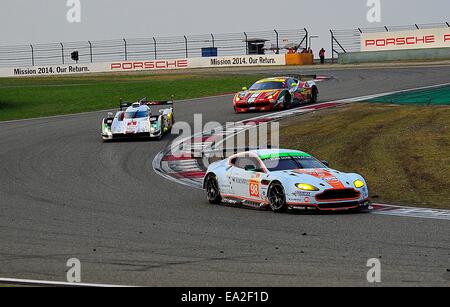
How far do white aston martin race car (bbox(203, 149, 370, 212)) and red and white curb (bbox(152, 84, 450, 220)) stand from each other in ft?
2.27

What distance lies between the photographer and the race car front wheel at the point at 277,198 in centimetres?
1644

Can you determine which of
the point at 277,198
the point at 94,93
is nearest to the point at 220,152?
the point at 277,198

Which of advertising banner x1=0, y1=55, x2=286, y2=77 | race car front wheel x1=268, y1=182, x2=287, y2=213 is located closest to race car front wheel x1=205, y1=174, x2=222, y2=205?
race car front wheel x1=268, y1=182, x2=287, y2=213

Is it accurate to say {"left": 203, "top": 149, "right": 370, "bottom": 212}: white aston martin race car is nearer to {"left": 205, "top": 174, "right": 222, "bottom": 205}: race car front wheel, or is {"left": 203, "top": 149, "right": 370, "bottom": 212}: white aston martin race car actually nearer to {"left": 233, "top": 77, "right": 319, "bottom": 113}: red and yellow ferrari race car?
{"left": 205, "top": 174, "right": 222, "bottom": 205}: race car front wheel

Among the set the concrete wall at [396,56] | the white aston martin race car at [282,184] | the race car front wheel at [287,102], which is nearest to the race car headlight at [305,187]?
the white aston martin race car at [282,184]

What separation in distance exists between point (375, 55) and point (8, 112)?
25.6m

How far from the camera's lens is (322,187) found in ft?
53.0

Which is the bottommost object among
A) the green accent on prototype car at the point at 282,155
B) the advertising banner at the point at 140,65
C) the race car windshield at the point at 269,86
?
the green accent on prototype car at the point at 282,155

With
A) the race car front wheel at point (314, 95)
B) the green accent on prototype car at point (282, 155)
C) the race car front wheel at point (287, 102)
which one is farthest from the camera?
the race car front wheel at point (314, 95)

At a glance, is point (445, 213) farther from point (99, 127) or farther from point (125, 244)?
point (99, 127)

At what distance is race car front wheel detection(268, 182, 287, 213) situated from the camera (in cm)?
1644

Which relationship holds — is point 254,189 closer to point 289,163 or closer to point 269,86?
point 289,163

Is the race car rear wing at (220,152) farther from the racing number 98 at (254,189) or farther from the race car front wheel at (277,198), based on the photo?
the race car front wheel at (277,198)
